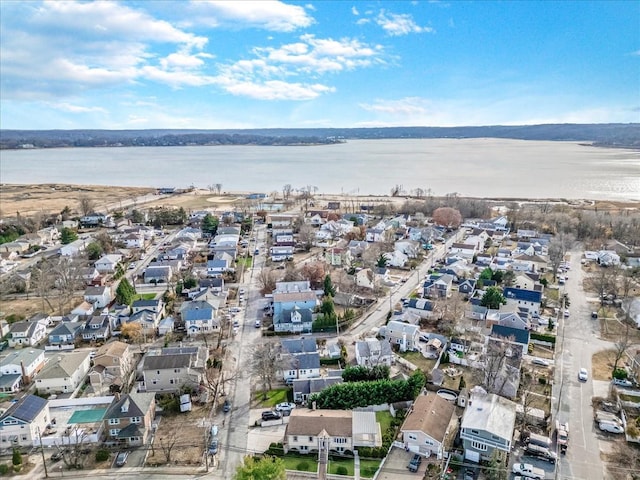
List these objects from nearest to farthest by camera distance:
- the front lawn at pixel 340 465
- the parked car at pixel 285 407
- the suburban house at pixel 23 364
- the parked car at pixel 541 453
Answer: the front lawn at pixel 340 465, the parked car at pixel 541 453, the parked car at pixel 285 407, the suburban house at pixel 23 364

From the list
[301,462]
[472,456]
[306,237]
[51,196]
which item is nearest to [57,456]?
[301,462]

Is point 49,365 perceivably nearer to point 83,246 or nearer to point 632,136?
point 83,246

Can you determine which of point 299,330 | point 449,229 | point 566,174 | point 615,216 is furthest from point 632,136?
point 299,330

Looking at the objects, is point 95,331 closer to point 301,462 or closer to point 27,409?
point 27,409

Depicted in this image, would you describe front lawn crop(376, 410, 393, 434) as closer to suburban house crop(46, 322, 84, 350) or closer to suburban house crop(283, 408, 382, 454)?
suburban house crop(283, 408, 382, 454)

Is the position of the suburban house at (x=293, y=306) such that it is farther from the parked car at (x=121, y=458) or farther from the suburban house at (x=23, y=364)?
the suburban house at (x=23, y=364)

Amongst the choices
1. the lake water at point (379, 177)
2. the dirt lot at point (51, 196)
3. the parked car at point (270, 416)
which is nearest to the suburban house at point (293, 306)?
the parked car at point (270, 416)
